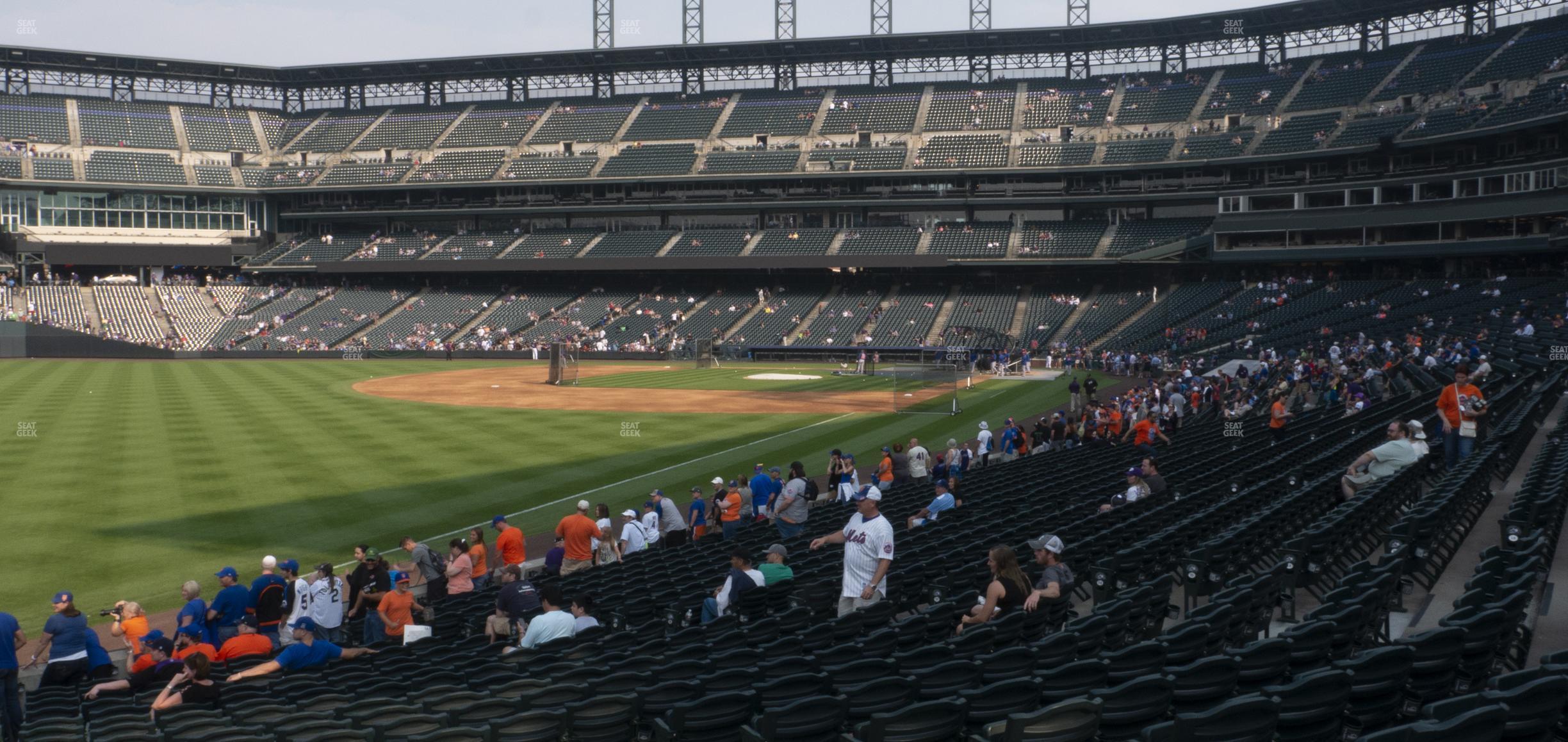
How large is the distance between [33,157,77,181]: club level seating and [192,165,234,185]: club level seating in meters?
8.28

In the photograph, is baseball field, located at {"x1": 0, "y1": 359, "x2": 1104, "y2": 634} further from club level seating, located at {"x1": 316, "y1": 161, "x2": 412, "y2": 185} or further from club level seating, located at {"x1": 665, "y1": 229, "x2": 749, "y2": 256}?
club level seating, located at {"x1": 316, "y1": 161, "x2": 412, "y2": 185}

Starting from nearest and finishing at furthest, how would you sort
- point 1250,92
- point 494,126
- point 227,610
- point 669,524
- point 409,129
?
1. point 227,610
2. point 669,524
3. point 1250,92
4. point 494,126
5. point 409,129

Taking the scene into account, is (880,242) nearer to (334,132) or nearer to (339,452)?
(334,132)

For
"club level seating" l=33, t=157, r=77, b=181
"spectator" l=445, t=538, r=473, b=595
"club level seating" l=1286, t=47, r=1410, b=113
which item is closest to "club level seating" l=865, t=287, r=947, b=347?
"club level seating" l=1286, t=47, r=1410, b=113

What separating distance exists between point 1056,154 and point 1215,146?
402 inches

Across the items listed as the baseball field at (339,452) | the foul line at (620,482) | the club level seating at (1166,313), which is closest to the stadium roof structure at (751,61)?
the club level seating at (1166,313)

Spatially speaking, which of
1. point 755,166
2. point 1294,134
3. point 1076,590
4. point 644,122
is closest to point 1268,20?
point 1294,134

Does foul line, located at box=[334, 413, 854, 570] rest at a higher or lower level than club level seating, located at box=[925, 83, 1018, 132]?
lower

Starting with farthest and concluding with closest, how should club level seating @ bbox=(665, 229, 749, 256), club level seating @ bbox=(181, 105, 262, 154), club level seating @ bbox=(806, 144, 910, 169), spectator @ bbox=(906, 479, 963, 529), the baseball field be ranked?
club level seating @ bbox=(181, 105, 262, 154)
club level seating @ bbox=(665, 229, 749, 256)
club level seating @ bbox=(806, 144, 910, 169)
the baseball field
spectator @ bbox=(906, 479, 963, 529)

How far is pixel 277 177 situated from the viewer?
91.2 m

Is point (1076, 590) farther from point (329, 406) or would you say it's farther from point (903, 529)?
point (329, 406)

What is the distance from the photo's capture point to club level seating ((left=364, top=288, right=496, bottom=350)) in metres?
77.2

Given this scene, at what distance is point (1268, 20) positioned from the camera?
73.6m

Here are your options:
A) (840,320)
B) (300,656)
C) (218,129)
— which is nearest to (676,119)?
(840,320)
